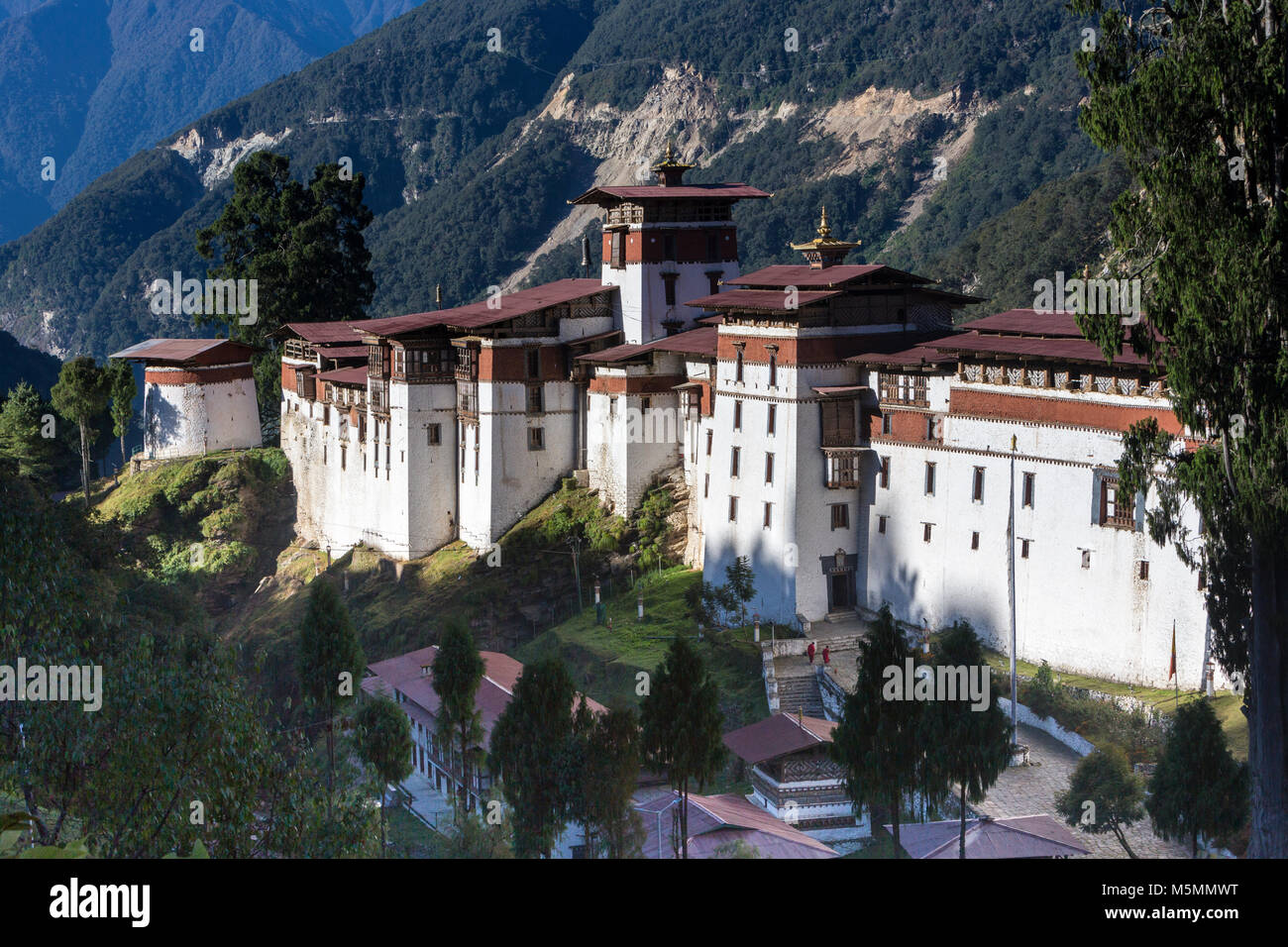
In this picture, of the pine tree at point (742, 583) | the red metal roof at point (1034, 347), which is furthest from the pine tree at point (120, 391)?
the red metal roof at point (1034, 347)

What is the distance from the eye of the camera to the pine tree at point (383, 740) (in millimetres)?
35219

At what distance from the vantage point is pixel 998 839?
1160 inches

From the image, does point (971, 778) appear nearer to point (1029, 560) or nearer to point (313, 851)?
point (1029, 560)

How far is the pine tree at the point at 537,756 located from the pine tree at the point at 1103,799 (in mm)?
9725

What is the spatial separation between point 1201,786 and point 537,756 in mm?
12319

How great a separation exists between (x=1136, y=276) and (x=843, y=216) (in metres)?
111

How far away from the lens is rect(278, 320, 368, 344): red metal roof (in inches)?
2398

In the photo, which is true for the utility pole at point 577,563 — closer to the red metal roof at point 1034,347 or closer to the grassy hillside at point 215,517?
the red metal roof at point 1034,347

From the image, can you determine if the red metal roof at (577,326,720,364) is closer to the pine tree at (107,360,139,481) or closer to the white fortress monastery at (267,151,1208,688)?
the white fortress monastery at (267,151,1208,688)

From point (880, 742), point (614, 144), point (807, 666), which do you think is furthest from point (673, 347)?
point (614, 144)

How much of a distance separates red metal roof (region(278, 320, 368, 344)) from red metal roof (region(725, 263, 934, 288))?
21.3 metres

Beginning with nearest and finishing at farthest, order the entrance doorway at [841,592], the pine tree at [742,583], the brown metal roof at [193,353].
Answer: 1. the entrance doorway at [841,592]
2. the pine tree at [742,583]
3. the brown metal roof at [193,353]

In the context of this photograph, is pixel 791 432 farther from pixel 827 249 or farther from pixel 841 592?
pixel 827 249

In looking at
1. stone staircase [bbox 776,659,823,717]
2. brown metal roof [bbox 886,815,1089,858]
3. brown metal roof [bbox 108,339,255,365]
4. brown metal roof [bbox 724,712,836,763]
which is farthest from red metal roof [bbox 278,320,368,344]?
brown metal roof [bbox 886,815,1089,858]
